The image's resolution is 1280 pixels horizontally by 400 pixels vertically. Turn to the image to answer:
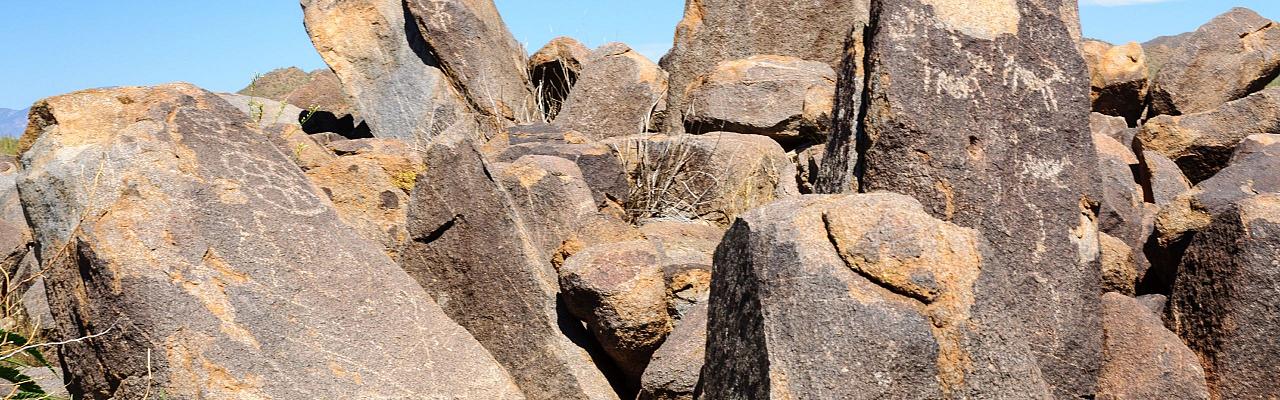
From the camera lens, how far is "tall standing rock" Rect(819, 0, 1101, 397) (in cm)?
329

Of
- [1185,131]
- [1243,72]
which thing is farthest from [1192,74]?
[1185,131]

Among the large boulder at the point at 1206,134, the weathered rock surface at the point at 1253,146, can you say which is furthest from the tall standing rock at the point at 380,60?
the weathered rock surface at the point at 1253,146

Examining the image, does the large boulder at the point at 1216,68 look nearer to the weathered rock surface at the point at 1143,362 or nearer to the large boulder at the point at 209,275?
the weathered rock surface at the point at 1143,362

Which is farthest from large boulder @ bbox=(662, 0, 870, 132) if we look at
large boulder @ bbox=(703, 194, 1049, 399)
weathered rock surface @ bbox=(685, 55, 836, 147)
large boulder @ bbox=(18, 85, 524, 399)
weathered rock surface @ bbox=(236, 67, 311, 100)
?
weathered rock surface @ bbox=(236, 67, 311, 100)

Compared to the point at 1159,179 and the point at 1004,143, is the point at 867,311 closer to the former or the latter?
the point at 1004,143

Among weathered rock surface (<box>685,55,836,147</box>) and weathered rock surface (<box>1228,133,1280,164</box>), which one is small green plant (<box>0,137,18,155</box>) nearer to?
weathered rock surface (<box>685,55,836,147</box>)

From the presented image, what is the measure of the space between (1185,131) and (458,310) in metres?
3.79

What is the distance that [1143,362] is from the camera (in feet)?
10.7

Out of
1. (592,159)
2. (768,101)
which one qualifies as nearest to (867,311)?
(592,159)

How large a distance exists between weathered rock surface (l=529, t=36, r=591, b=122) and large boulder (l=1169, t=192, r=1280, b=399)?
500cm

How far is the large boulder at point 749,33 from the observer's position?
21.8 ft

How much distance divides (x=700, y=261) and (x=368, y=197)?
1191 millimetres

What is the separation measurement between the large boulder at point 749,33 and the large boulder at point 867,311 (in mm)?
3905

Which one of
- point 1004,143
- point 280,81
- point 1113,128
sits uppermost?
point 1004,143
